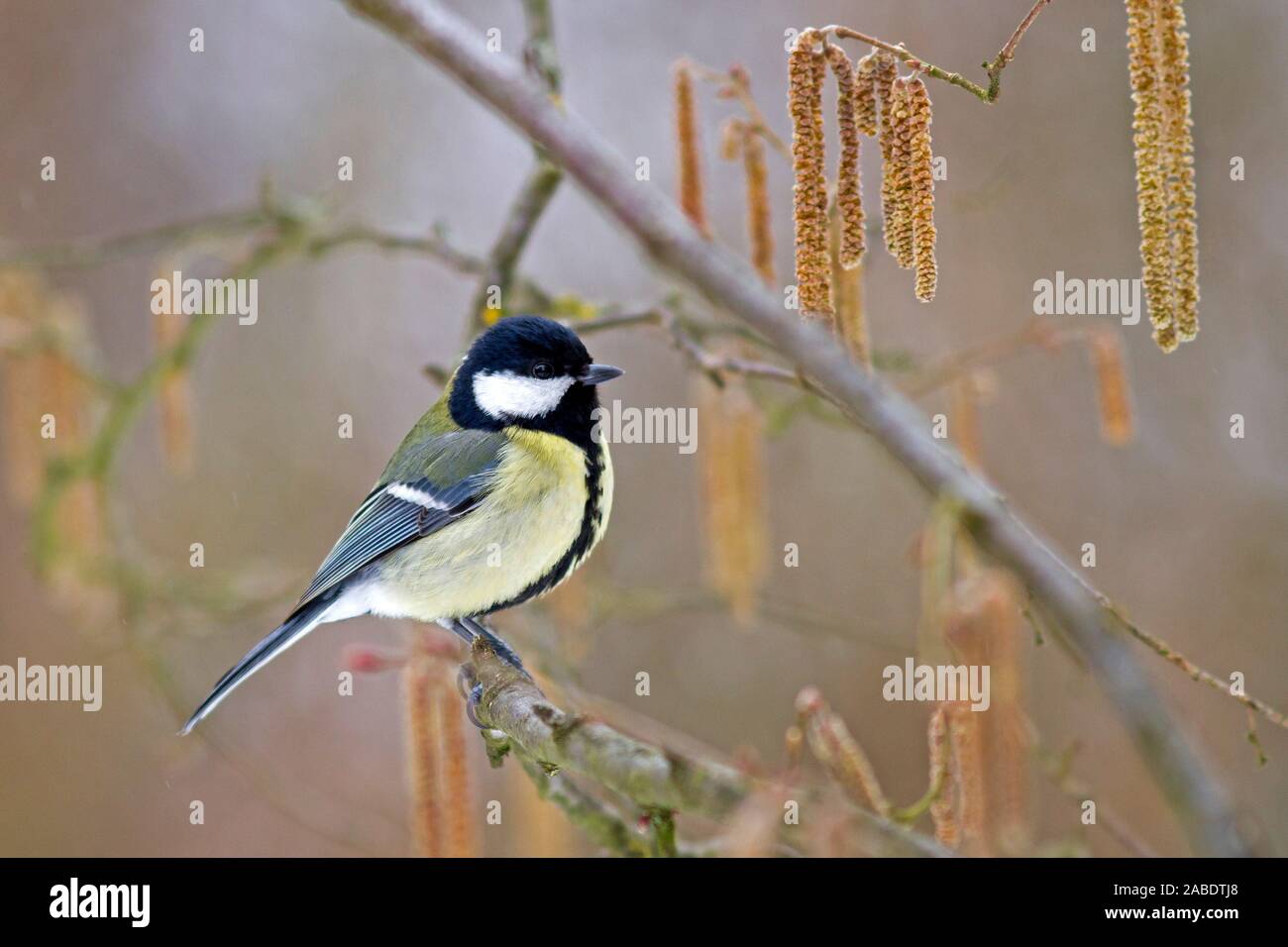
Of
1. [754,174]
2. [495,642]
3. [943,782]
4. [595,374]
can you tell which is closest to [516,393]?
[595,374]

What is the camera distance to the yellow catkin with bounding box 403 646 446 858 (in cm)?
181

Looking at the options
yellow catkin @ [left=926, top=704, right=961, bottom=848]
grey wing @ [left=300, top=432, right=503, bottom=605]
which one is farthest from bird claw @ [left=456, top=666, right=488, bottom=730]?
yellow catkin @ [left=926, top=704, right=961, bottom=848]

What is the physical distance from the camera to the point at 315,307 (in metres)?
4.22

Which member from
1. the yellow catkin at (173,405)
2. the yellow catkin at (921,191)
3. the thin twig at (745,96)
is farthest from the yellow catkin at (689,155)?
the yellow catkin at (173,405)

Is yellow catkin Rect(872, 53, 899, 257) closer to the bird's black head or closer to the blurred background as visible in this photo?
the bird's black head

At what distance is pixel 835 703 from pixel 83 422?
2.23 metres

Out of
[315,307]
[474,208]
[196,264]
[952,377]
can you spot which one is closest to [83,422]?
[196,264]

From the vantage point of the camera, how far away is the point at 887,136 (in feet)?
4.26

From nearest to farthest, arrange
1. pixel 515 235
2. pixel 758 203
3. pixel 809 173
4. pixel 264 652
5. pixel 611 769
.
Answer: pixel 611 769 → pixel 809 173 → pixel 758 203 → pixel 264 652 → pixel 515 235

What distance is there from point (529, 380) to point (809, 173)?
3.59 feet

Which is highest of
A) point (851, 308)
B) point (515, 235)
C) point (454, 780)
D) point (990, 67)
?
point (515, 235)

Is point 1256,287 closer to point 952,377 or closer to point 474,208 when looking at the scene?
point 952,377

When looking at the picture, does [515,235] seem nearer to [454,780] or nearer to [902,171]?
[454,780]

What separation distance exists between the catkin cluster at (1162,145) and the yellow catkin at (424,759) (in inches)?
44.5
